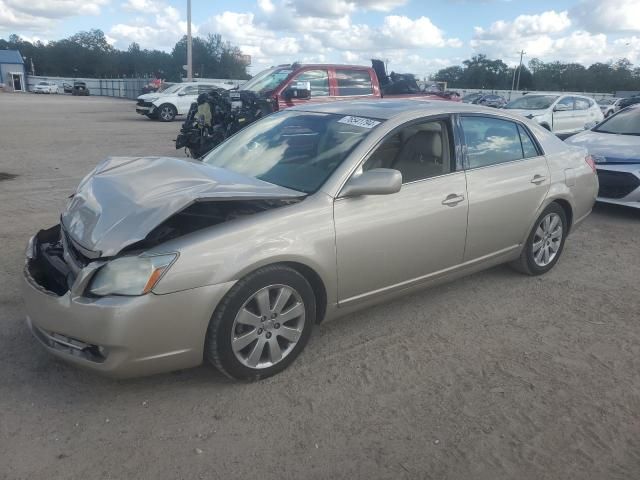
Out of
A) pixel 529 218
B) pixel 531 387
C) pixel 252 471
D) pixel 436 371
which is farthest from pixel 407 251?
pixel 252 471

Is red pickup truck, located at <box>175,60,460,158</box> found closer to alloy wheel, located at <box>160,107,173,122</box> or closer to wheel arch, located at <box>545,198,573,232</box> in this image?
wheel arch, located at <box>545,198,573,232</box>

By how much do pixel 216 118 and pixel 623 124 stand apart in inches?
277

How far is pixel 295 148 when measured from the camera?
12.4 ft

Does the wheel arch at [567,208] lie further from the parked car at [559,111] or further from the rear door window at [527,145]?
the parked car at [559,111]

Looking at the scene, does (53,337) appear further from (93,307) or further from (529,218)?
(529,218)

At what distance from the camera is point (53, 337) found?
279cm

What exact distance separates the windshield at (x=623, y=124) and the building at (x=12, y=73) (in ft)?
244

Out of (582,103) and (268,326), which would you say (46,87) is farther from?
(268,326)

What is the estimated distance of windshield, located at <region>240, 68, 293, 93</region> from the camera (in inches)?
454

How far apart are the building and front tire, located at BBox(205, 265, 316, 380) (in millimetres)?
76304

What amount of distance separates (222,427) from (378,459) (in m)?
0.80

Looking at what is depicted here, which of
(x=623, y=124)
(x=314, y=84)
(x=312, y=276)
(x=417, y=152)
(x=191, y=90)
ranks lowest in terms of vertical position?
(x=312, y=276)

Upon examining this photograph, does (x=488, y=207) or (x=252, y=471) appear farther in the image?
(x=488, y=207)

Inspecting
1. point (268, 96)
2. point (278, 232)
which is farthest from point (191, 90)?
point (278, 232)
